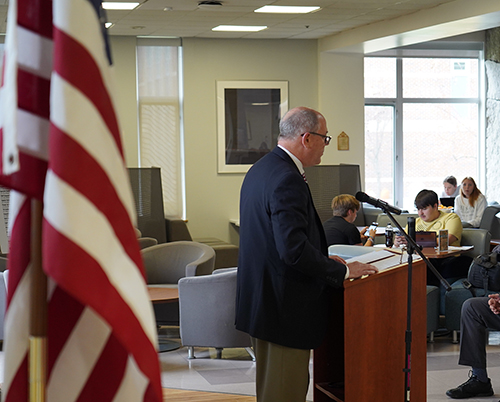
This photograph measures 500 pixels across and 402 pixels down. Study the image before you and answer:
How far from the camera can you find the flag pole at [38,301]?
1.10m

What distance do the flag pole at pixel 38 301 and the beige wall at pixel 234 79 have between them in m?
9.85

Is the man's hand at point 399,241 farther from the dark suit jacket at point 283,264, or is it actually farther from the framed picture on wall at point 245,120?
the framed picture on wall at point 245,120

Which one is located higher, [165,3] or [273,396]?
[165,3]

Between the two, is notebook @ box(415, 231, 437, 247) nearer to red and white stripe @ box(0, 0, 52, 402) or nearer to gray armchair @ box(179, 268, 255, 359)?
gray armchair @ box(179, 268, 255, 359)

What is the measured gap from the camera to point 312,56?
1159 cm

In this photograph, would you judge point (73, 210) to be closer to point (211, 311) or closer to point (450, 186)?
point (211, 311)

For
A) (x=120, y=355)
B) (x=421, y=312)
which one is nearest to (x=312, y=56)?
(x=421, y=312)

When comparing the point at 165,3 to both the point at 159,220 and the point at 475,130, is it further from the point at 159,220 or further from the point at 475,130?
the point at 475,130

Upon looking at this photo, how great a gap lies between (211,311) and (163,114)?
6.12 metres

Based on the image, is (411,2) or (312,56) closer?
(411,2)

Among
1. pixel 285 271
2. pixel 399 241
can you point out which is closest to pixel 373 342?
pixel 285 271

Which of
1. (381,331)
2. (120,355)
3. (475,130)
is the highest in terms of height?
(475,130)

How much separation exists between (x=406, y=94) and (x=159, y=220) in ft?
20.3

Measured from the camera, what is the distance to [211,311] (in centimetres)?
547
